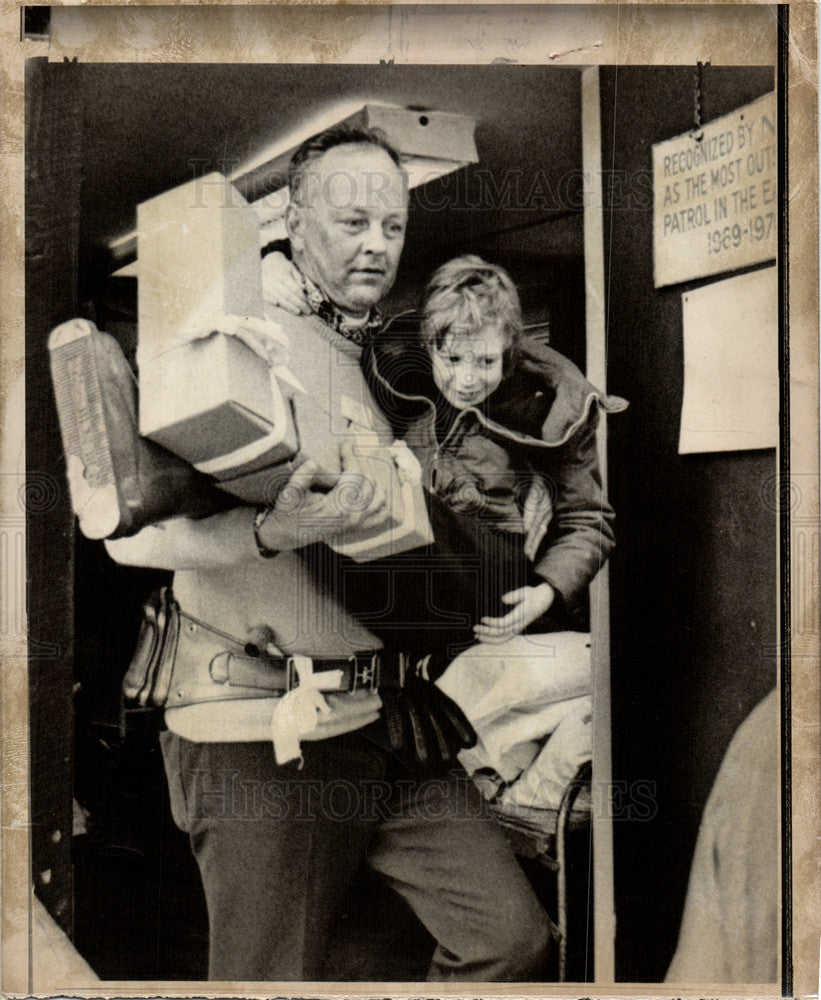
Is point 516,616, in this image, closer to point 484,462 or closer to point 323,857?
point 484,462

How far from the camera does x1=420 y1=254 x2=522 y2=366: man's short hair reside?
5.41 feet

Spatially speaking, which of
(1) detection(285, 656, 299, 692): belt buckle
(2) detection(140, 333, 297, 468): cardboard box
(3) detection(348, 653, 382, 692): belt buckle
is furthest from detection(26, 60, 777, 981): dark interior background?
(3) detection(348, 653, 382, 692): belt buckle

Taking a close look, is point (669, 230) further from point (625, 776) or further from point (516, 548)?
point (625, 776)

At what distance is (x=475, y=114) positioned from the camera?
1.65 meters

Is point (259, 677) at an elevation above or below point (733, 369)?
below

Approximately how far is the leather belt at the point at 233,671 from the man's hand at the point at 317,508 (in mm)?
204

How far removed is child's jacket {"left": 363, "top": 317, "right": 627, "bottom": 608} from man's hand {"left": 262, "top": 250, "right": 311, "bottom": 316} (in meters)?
0.16

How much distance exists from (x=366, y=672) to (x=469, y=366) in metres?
0.61

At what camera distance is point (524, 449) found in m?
1.65

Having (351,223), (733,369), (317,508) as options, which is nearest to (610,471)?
(733,369)

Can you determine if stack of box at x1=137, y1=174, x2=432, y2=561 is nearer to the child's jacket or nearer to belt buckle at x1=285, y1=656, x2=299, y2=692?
the child's jacket

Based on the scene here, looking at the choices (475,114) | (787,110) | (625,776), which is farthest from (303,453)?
(787,110)

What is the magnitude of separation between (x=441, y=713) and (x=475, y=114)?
1.13 m

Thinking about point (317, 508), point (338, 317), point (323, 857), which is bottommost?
point (323, 857)
